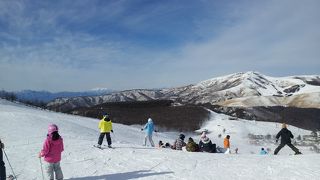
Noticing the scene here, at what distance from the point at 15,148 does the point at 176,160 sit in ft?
31.8

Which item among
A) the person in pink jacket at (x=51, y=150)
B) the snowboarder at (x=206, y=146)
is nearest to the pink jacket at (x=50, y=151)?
the person in pink jacket at (x=51, y=150)

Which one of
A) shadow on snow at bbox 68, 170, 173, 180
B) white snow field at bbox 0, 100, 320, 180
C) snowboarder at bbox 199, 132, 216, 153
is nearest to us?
shadow on snow at bbox 68, 170, 173, 180

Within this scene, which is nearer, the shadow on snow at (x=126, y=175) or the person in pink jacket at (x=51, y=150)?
the person in pink jacket at (x=51, y=150)

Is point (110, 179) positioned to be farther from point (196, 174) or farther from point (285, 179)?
point (285, 179)

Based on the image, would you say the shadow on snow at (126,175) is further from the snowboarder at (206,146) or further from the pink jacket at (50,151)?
the snowboarder at (206,146)

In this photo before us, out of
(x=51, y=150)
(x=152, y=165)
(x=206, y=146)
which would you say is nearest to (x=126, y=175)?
(x=152, y=165)

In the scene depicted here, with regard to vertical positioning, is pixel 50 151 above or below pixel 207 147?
above

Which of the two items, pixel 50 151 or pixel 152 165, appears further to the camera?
pixel 152 165

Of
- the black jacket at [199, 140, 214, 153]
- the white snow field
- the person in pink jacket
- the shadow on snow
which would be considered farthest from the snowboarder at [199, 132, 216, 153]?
the person in pink jacket

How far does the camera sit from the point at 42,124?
124ft

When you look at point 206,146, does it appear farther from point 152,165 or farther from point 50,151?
point 50,151

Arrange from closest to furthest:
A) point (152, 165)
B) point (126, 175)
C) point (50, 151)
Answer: point (50, 151) < point (126, 175) < point (152, 165)

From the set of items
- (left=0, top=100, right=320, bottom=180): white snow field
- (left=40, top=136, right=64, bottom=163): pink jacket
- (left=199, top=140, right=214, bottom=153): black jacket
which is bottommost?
(left=0, top=100, right=320, bottom=180): white snow field

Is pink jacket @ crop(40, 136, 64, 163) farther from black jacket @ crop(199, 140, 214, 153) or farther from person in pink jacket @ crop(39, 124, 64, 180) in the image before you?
black jacket @ crop(199, 140, 214, 153)
